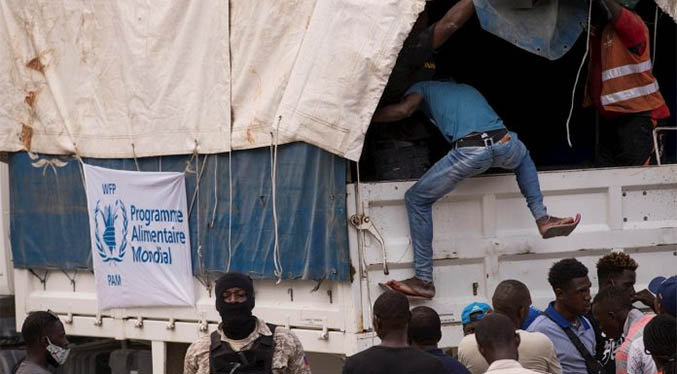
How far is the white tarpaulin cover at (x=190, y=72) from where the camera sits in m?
6.50

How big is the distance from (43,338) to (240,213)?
1898 millimetres

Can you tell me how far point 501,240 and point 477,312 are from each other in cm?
85

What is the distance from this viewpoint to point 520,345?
5195 mm

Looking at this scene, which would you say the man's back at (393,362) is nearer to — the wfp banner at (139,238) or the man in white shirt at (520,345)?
the man in white shirt at (520,345)

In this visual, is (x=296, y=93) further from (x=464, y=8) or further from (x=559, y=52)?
(x=559, y=52)

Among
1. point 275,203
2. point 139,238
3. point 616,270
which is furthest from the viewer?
point 139,238

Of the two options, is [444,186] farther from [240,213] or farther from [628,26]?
[628,26]

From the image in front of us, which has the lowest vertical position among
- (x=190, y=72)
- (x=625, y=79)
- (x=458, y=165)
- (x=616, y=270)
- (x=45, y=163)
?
(x=616, y=270)

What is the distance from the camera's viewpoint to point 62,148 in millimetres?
8133

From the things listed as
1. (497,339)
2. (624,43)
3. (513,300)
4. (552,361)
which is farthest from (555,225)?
(497,339)

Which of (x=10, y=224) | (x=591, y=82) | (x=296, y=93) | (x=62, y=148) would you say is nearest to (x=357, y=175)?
(x=296, y=93)

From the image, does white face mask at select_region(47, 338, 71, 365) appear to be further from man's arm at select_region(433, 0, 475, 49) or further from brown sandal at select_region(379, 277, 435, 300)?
man's arm at select_region(433, 0, 475, 49)

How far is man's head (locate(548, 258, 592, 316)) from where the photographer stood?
5738mm

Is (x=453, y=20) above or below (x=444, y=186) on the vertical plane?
above
